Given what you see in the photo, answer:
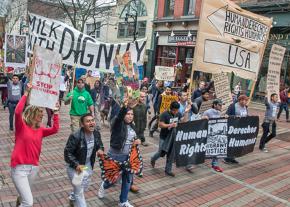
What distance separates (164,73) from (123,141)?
1194cm

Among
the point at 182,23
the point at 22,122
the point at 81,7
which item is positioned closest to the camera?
the point at 22,122

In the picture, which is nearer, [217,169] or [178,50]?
[217,169]

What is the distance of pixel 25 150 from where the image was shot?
441 cm

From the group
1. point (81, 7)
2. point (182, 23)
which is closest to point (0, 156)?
point (81, 7)

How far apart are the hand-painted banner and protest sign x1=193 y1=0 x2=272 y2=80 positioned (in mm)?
1133

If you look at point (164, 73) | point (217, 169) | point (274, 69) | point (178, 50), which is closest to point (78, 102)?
point (217, 169)

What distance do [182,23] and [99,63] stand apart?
68.3ft

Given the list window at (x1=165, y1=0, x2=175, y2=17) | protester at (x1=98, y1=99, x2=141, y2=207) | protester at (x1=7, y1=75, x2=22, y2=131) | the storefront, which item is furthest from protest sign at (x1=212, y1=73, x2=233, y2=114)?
window at (x1=165, y1=0, x2=175, y2=17)

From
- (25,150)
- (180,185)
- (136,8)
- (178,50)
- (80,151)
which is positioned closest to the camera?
(25,150)

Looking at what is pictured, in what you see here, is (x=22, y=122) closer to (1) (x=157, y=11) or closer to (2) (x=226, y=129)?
(2) (x=226, y=129)

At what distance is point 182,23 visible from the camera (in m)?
28.1

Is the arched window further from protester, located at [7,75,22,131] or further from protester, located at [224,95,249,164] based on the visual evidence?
protester, located at [224,95,249,164]

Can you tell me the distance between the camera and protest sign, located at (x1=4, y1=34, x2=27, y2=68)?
12.0m

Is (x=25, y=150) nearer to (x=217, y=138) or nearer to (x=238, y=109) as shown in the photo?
(x=217, y=138)
